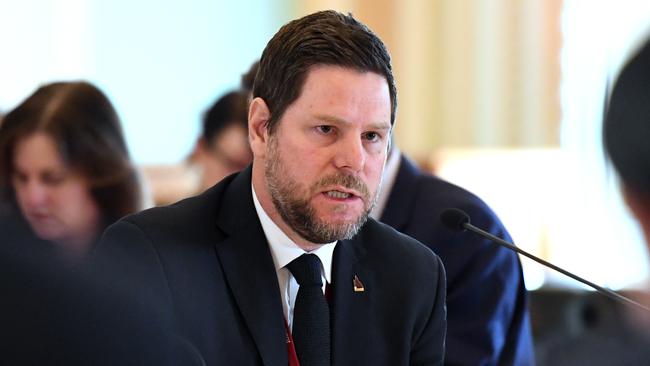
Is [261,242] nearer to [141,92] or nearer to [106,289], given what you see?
[106,289]

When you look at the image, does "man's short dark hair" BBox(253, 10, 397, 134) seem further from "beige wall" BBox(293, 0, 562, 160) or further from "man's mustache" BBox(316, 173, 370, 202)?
"beige wall" BBox(293, 0, 562, 160)

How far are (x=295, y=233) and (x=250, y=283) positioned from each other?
0.41 feet

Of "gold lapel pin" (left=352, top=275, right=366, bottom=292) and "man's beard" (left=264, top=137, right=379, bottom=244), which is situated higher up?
"man's beard" (left=264, top=137, right=379, bottom=244)

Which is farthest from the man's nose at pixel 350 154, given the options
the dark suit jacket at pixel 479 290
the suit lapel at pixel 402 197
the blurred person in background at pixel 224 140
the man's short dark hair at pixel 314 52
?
the blurred person in background at pixel 224 140

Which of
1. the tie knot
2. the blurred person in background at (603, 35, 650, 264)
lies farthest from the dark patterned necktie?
the blurred person in background at (603, 35, 650, 264)

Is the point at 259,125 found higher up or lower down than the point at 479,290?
higher up

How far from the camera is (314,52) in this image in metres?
2.21

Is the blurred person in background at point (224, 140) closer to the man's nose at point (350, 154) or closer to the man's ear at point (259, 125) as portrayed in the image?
the man's ear at point (259, 125)

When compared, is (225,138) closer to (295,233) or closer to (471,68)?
(295,233)

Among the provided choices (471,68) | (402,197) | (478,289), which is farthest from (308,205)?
(471,68)

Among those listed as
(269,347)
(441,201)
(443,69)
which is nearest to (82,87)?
(441,201)

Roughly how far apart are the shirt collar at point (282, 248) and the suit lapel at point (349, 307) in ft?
0.10

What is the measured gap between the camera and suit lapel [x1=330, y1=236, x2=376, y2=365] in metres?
2.30

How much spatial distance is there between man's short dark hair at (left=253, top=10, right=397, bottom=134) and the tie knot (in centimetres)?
25
